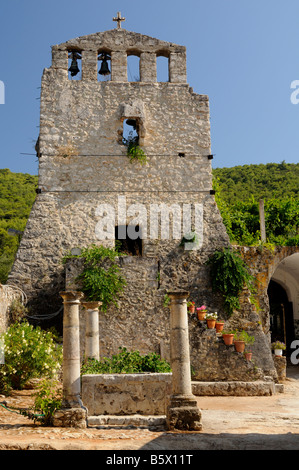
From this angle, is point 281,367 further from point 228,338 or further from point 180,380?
point 180,380

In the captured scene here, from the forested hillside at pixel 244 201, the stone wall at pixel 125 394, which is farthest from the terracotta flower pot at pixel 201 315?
the forested hillside at pixel 244 201

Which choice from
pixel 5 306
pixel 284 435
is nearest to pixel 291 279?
pixel 5 306

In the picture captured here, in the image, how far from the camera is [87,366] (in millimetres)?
8359

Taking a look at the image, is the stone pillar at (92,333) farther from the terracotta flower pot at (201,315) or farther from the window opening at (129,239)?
the window opening at (129,239)

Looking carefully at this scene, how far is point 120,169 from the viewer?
13.6 m

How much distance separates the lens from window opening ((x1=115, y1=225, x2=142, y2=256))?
44.3 ft

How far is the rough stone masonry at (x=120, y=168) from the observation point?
12523 millimetres

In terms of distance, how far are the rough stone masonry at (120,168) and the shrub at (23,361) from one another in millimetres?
2743

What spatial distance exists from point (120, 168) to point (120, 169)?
0.03 meters

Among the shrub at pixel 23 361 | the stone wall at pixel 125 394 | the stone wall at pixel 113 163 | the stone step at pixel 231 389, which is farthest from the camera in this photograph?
the stone wall at pixel 113 163

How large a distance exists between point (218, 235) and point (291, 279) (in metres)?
6.56

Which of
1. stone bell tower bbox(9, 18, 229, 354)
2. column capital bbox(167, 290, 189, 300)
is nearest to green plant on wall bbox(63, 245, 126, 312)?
stone bell tower bbox(9, 18, 229, 354)

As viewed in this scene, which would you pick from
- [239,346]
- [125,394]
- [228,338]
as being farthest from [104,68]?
[125,394]
